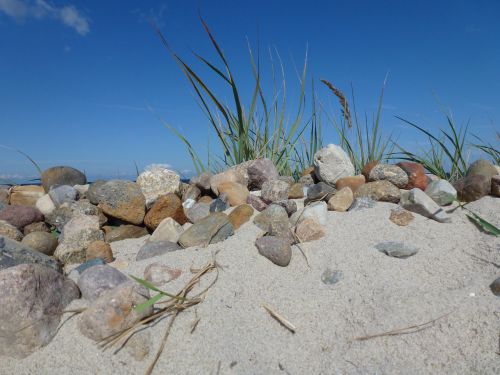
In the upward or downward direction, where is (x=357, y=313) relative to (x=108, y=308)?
downward

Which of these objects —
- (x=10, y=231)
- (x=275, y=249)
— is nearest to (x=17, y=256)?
(x=10, y=231)

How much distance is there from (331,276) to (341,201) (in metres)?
0.75

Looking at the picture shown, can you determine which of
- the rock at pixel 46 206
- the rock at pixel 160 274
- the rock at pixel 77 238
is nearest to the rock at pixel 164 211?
the rock at pixel 77 238

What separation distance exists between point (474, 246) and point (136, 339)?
1.70m

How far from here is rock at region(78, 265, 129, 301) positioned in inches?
63.6

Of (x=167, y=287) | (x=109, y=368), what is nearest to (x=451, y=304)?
(x=167, y=287)

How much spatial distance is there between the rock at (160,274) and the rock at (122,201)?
34.6 inches

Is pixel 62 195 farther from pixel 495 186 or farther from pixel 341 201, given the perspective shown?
pixel 495 186

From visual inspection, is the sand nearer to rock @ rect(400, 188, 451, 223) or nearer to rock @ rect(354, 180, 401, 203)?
rock @ rect(400, 188, 451, 223)

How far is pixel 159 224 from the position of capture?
244 cm

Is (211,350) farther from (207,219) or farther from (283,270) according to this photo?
(207,219)

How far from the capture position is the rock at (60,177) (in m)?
3.38

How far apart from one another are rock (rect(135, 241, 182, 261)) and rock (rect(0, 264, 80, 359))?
591mm

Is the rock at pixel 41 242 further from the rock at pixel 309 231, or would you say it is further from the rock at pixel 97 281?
the rock at pixel 309 231
